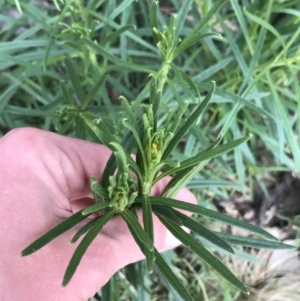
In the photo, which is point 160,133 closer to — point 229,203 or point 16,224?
point 16,224

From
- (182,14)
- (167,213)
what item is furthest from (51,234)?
(182,14)

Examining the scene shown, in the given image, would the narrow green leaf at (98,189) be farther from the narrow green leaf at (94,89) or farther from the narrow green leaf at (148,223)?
the narrow green leaf at (94,89)

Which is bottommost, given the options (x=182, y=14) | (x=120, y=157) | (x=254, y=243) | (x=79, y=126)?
(x=254, y=243)

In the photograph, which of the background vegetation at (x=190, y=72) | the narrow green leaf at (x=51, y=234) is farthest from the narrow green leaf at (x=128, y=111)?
the background vegetation at (x=190, y=72)

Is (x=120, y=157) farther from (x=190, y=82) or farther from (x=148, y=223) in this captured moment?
(x=190, y=82)

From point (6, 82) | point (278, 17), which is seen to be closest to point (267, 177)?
point (278, 17)

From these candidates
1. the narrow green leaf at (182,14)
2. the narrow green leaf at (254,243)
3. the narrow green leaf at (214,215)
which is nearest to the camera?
the narrow green leaf at (214,215)
